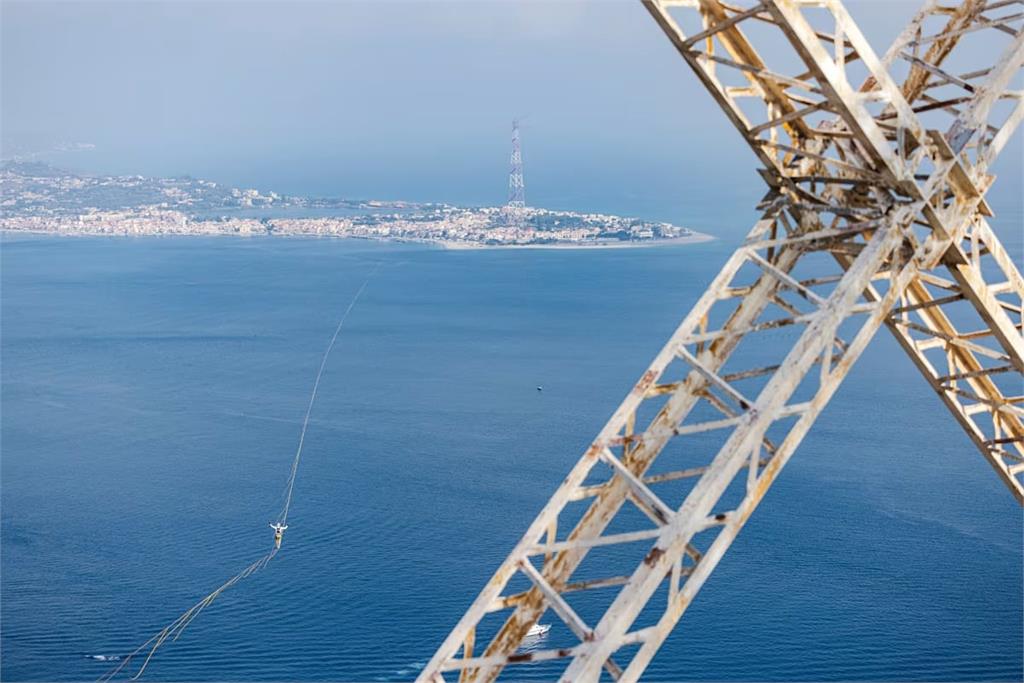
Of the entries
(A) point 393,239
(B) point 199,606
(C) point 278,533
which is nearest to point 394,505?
(C) point 278,533

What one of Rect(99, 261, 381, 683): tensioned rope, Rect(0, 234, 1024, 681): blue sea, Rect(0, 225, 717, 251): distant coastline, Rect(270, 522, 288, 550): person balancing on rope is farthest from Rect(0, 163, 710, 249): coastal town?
Rect(270, 522, 288, 550): person balancing on rope

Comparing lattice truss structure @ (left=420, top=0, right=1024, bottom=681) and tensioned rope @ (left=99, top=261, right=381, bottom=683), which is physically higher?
tensioned rope @ (left=99, top=261, right=381, bottom=683)

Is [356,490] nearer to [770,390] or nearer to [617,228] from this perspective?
[770,390]

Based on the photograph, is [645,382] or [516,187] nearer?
[645,382]

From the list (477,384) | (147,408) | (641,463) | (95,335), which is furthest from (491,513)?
(95,335)

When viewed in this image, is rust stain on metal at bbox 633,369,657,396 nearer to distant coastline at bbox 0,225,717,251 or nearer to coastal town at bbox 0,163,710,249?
distant coastline at bbox 0,225,717,251

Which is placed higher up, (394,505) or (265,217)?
(265,217)

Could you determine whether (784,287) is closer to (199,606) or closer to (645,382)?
(645,382)
